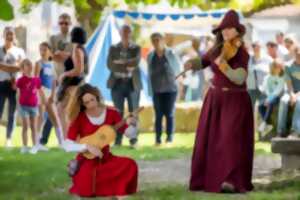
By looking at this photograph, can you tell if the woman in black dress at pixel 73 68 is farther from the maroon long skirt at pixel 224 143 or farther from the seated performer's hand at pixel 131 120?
the seated performer's hand at pixel 131 120

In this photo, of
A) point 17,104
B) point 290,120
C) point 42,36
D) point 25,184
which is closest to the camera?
point 25,184

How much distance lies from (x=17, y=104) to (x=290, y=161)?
15.0 ft

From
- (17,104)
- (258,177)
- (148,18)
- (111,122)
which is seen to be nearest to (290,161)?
(258,177)

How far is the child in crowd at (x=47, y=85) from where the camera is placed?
15.5 metres

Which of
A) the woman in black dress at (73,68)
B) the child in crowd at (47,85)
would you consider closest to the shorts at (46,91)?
the child in crowd at (47,85)

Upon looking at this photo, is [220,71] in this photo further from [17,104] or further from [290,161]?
[17,104]

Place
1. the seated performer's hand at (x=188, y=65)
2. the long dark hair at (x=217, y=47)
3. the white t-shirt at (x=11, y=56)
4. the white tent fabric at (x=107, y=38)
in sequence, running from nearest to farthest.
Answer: the seated performer's hand at (x=188, y=65)
the long dark hair at (x=217, y=47)
the white t-shirt at (x=11, y=56)
the white tent fabric at (x=107, y=38)

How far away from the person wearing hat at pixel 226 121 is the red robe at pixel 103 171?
2.76 ft

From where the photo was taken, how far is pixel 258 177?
12.2m

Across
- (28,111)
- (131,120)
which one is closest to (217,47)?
(131,120)

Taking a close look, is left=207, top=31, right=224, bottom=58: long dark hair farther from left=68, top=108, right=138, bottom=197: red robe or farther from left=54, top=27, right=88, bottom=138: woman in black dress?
left=54, top=27, right=88, bottom=138: woman in black dress

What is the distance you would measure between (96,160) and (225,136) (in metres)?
1.25

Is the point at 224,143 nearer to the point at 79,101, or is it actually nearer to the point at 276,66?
the point at 79,101

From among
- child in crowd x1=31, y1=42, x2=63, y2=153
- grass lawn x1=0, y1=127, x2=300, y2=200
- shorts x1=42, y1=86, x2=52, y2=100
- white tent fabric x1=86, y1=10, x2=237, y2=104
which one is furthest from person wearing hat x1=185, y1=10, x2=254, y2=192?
white tent fabric x1=86, y1=10, x2=237, y2=104
